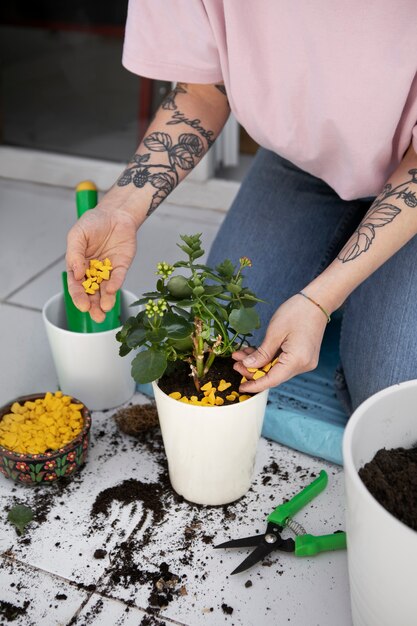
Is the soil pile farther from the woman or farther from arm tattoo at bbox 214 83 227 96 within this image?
arm tattoo at bbox 214 83 227 96

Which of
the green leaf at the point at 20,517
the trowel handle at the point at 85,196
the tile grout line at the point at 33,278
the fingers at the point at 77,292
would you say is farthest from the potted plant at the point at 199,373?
the tile grout line at the point at 33,278

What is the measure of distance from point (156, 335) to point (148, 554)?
0.95 ft

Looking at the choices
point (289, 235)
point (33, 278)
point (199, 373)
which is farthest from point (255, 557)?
point (33, 278)

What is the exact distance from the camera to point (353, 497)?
0.69 meters

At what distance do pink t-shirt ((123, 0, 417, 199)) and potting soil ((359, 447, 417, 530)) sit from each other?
0.44 metres

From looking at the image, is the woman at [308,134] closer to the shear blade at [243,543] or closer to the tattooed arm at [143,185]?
the tattooed arm at [143,185]

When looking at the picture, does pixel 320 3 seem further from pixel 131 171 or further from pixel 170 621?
pixel 170 621

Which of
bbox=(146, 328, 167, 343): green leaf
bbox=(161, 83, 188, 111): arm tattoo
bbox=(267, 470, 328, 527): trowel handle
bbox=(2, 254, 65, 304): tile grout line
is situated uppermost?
bbox=(161, 83, 188, 111): arm tattoo

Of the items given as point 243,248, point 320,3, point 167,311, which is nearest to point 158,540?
point 167,311

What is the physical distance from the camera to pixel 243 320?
871mm

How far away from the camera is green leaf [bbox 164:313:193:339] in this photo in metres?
0.89

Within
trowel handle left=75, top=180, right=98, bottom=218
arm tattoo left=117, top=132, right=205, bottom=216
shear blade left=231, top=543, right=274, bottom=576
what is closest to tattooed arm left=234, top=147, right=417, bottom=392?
shear blade left=231, top=543, right=274, bottom=576

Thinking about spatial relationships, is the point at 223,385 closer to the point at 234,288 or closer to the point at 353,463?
the point at 234,288

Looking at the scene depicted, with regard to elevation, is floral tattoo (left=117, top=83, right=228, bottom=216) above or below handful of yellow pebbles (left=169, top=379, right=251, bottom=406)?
above
